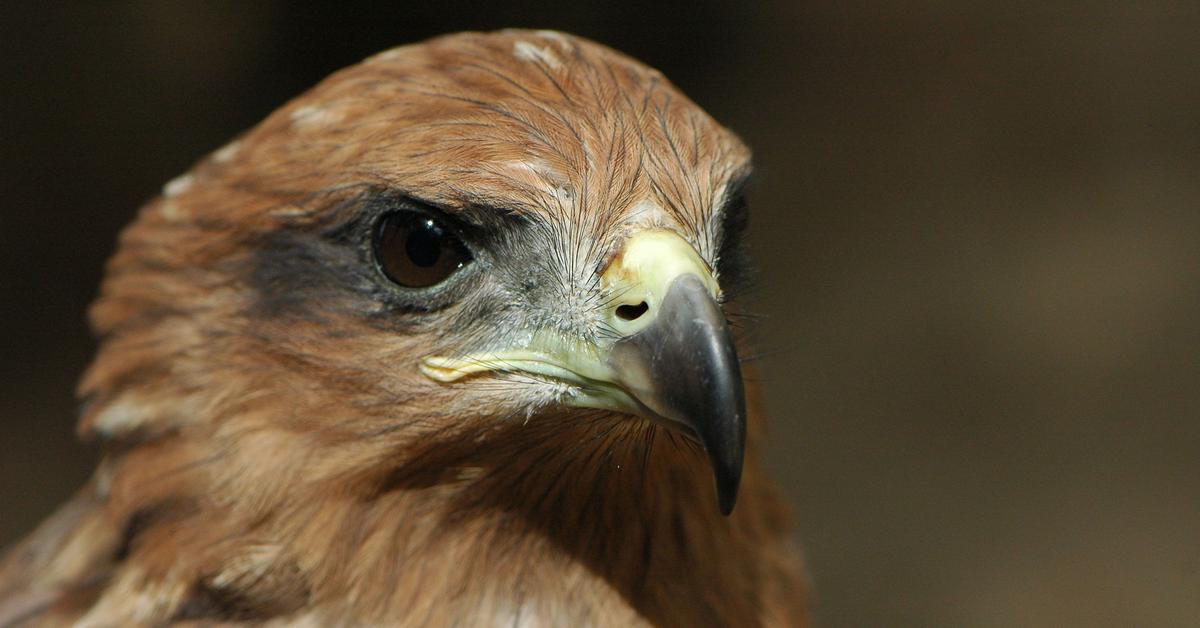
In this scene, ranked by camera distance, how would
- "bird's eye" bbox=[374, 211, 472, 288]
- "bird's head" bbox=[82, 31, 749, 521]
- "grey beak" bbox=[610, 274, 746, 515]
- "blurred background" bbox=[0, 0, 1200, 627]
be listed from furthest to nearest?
1. "blurred background" bbox=[0, 0, 1200, 627]
2. "bird's eye" bbox=[374, 211, 472, 288]
3. "bird's head" bbox=[82, 31, 749, 521]
4. "grey beak" bbox=[610, 274, 746, 515]

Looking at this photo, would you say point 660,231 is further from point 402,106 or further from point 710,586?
point 710,586

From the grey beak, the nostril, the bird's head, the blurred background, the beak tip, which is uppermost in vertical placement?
the blurred background

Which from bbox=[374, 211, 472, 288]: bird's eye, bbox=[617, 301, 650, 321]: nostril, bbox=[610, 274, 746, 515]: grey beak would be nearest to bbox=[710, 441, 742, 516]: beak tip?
bbox=[610, 274, 746, 515]: grey beak

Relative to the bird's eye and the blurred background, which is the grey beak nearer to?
the bird's eye

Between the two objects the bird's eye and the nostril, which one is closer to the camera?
the nostril

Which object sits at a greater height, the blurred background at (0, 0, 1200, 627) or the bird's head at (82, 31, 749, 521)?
the blurred background at (0, 0, 1200, 627)

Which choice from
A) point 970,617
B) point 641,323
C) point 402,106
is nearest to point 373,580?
point 641,323

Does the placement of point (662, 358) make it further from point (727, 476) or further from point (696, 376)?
point (727, 476)

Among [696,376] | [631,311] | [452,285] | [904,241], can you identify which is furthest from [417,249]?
[904,241]
